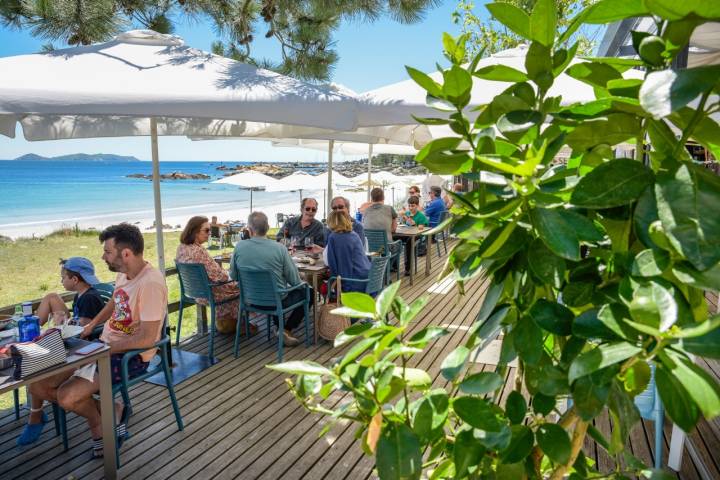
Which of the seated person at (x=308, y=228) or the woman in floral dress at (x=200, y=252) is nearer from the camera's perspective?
the woman in floral dress at (x=200, y=252)

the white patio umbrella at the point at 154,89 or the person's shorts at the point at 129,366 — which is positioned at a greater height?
the white patio umbrella at the point at 154,89

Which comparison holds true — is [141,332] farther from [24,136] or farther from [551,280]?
[551,280]

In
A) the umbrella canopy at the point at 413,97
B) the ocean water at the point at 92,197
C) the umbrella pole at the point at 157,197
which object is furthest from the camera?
the ocean water at the point at 92,197

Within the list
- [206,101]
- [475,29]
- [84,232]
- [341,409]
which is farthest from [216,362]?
[84,232]

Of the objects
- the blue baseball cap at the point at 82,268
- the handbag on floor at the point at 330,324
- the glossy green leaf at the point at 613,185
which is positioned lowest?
the handbag on floor at the point at 330,324

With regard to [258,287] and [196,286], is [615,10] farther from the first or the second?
[196,286]

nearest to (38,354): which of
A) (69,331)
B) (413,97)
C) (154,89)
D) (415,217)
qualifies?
(69,331)

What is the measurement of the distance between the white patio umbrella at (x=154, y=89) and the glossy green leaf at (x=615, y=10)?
2.75 meters

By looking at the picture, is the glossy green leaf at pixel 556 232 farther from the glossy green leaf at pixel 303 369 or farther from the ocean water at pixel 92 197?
the ocean water at pixel 92 197

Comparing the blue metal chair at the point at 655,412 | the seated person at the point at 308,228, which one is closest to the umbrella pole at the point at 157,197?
the seated person at the point at 308,228

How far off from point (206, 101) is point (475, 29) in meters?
11.9

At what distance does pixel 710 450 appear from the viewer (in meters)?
2.59

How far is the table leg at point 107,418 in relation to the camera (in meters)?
2.68

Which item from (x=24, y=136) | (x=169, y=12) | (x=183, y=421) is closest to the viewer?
(x=183, y=421)
